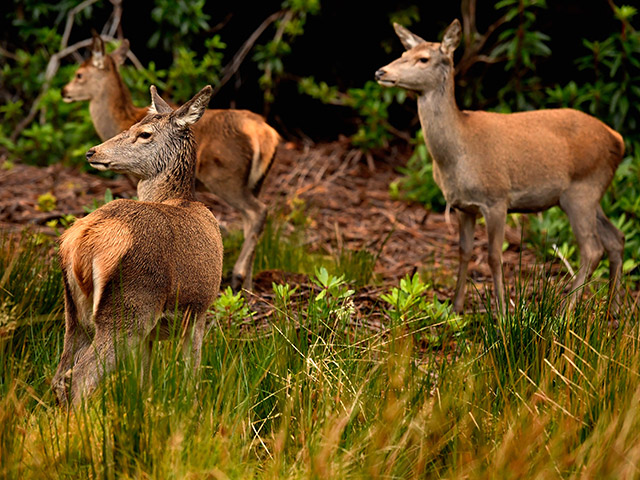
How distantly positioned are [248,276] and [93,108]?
2.74 m

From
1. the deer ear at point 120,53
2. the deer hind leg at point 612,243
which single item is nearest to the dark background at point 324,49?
the deer ear at point 120,53

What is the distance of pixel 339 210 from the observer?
9.03 metres

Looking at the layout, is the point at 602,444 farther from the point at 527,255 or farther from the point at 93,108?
the point at 93,108

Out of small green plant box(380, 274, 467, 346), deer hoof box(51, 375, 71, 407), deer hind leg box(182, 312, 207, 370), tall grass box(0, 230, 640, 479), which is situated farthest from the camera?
small green plant box(380, 274, 467, 346)

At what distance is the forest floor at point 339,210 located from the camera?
7094 mm

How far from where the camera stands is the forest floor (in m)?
7.09

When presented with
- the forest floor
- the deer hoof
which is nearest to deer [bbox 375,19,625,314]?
the forest floor

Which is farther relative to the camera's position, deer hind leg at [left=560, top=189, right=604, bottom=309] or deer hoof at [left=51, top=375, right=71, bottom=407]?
deer hind leg at [left=560, top=189, right=604, bottom=309]

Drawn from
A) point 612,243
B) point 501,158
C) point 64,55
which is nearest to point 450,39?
point 501,158

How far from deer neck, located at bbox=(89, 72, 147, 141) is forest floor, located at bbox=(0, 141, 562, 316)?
701mm

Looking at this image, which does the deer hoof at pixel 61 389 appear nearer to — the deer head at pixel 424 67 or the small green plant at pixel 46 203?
the deer head at pixel 424 67

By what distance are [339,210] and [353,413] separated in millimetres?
5873

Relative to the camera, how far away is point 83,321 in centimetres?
351

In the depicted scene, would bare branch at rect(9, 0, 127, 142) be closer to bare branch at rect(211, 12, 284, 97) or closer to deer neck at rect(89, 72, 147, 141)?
bare branch at rect(211, 12, 284, 97)
